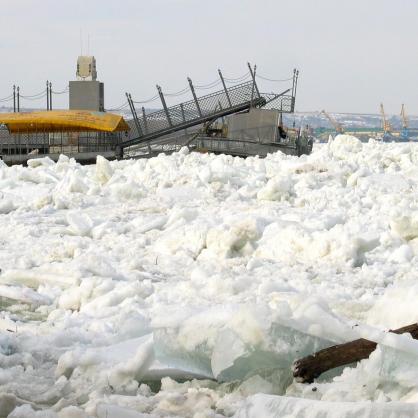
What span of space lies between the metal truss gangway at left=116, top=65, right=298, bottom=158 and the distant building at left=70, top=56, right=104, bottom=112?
3.97 metres

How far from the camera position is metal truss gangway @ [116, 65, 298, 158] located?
84.8 feet

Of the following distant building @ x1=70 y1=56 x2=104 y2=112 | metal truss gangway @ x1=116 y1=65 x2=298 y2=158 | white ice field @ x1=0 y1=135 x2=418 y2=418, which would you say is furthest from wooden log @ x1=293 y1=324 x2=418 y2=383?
distant building @ x1=70 y1=56 x2=104 y2=112

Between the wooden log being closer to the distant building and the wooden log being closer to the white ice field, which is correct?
the white ice field

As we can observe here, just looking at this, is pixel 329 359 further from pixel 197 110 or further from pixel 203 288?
pixel 197 110

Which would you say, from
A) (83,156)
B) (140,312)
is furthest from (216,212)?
(83,156)

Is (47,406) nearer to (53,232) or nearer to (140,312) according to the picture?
(140,312)

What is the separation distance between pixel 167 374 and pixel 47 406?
0.65 metres

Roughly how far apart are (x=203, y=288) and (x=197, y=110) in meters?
20.1

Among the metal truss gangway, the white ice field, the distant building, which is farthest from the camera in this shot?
the distant building

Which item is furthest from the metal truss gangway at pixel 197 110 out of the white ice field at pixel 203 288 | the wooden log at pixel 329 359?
the wooden log at pixel 329 359

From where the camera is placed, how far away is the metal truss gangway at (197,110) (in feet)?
84.8

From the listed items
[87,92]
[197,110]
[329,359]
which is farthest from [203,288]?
[87,92]

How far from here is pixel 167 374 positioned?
4211 millimetres

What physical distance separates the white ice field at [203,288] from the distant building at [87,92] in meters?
16.3
